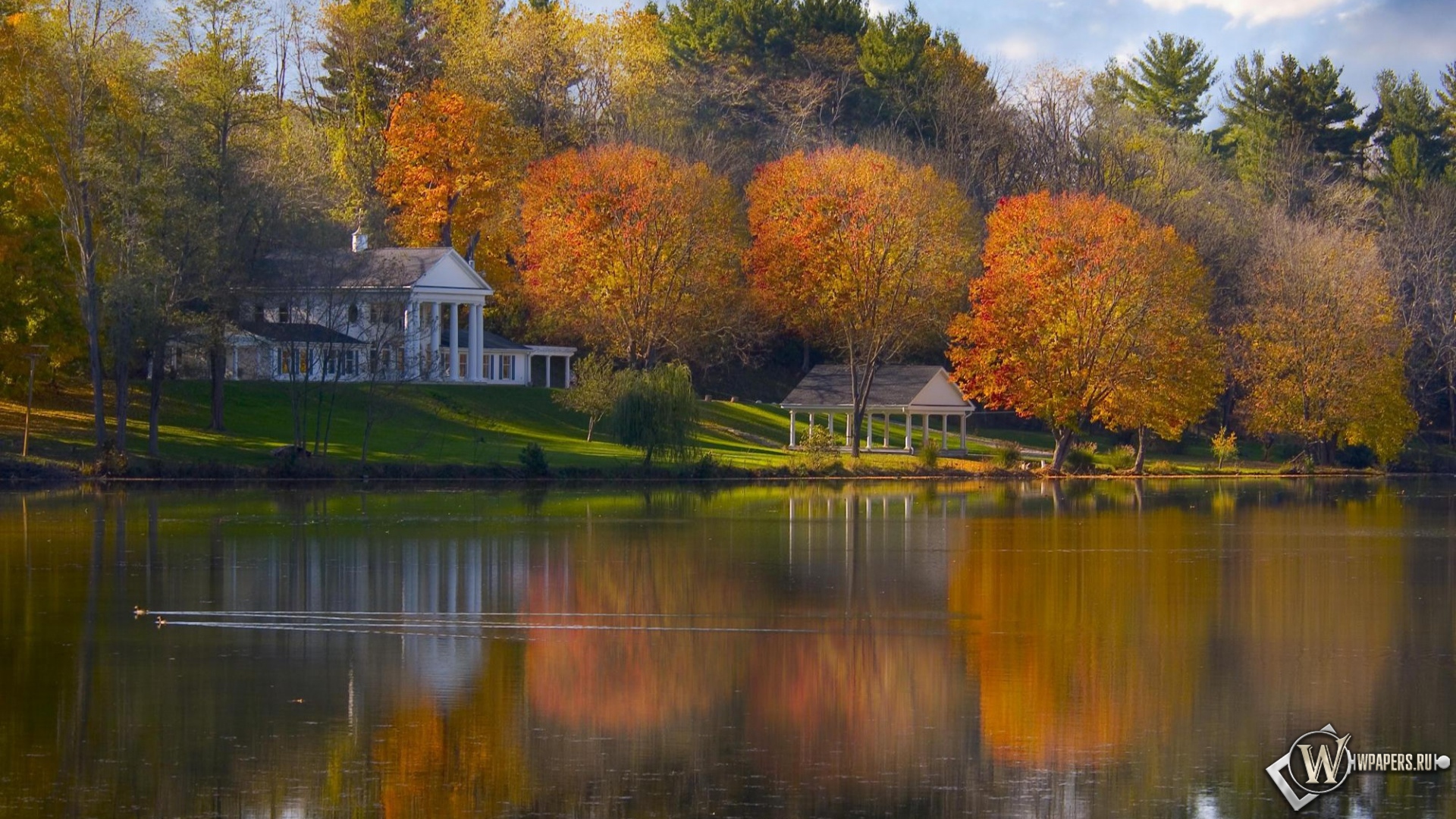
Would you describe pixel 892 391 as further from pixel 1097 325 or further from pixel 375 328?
pixel 375 328

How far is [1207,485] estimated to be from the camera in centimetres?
6706

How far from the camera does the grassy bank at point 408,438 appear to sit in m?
58.2

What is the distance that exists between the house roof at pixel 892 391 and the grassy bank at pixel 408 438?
8.10 ft

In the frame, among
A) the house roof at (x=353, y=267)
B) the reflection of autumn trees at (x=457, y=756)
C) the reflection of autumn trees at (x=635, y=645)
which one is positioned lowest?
the reflection of autumn trees at (x=457, y=756)

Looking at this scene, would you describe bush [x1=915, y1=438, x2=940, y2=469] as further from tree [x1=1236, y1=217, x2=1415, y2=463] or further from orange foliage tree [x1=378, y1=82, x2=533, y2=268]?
orange foliage tree [x1=378, y1=82, x2=533, y2=268]

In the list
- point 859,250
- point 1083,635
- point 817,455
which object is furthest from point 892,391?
point 1083,635

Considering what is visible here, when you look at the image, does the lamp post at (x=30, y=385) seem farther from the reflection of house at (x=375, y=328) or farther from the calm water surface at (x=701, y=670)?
the calm water surface at (x=701, y=670)

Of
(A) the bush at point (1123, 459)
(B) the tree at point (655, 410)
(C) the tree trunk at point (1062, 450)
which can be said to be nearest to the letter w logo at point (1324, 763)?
(B) the tree at point (655, 410)

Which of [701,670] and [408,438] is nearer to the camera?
[701,670]

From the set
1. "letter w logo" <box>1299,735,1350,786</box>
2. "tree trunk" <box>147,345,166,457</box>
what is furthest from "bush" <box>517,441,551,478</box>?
"letter w logo" <box>1299,735,1350,786</box>

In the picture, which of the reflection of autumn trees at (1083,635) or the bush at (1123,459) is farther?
the bush at (1123,459)

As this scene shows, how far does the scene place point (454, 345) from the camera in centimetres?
8181

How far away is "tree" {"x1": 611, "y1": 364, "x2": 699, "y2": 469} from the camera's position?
6081 cm

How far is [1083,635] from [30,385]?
4308cm
